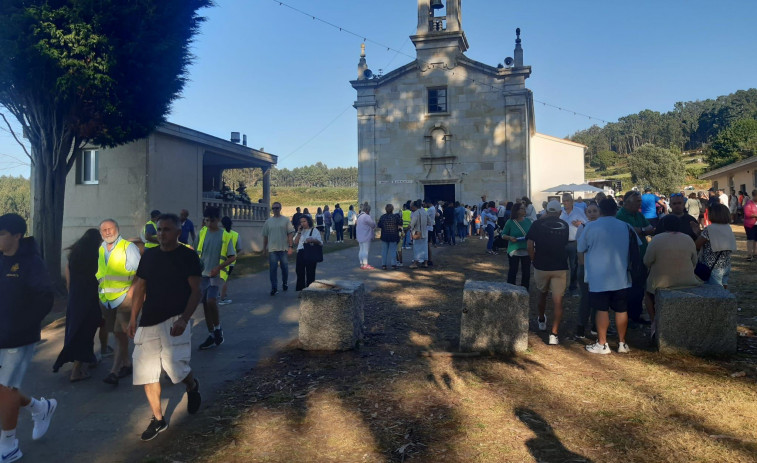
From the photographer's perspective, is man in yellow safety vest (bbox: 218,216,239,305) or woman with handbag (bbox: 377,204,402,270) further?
woman with handbag (bbox: 377,204,402,270)

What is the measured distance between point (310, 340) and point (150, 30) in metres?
8.39

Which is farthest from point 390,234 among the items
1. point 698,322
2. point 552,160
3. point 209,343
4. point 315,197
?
point 315,197

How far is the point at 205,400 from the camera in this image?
4680mm

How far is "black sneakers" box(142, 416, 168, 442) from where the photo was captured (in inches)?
151

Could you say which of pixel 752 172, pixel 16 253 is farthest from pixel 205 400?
pixel 752 172

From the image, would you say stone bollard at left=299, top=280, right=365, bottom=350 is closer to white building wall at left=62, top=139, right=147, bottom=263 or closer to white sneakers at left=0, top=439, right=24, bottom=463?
white sneakers at left=0, top=439, right=24, bottom=463

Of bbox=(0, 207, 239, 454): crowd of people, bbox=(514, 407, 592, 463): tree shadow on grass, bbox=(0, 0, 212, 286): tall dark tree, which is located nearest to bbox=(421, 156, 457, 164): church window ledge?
bbox=(0, 0, 212, 286): tall dark tree

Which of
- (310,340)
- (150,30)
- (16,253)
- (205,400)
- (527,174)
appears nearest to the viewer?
(16,253)

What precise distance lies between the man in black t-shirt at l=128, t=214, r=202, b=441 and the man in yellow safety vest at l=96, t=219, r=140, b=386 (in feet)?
4.08

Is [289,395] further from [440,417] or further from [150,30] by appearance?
[150,30]

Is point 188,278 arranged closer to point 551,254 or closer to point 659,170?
point 551,254

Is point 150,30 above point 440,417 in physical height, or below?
above

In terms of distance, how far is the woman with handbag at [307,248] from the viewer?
9.30 meters

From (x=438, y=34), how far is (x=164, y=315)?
83.5 ft
